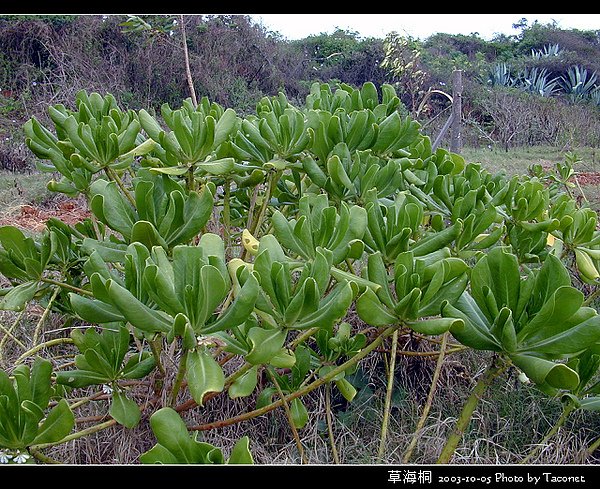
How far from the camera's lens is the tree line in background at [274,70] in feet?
31.5

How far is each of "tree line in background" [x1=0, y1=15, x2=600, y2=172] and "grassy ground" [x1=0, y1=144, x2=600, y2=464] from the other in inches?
241

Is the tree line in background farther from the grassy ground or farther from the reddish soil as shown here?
the grassy ground

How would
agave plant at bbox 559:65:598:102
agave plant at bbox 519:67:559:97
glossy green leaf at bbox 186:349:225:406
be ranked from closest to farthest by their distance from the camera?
glossy green leaf at bbox 186:349:225:406
agave plant at bbox 559:65:598:102
agave plant at bbox 519:67:559:97

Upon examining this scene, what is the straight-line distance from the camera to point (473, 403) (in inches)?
45.5

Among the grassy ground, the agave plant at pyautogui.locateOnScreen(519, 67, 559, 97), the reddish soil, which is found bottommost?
the reddish soil

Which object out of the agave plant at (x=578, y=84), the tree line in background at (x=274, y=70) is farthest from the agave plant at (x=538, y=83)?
the agave plant at (x=578, y=84)

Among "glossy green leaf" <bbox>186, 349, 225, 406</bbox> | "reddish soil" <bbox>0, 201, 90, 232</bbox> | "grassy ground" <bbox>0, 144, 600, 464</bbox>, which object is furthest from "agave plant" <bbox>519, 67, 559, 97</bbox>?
"glossy green leaf" <bbox>186, 349, 225, 406</bbox>

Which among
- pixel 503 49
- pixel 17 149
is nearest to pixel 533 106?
pixel 503 49

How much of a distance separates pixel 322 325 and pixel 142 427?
116cm

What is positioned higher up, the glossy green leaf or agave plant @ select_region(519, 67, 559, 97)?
agave plant @ select_region(519, 67, 559, 97)

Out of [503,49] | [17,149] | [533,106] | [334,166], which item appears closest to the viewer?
[334,166]

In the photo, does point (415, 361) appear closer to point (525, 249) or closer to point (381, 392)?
point (381, 392)

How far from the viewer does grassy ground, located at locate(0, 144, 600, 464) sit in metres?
1.89
